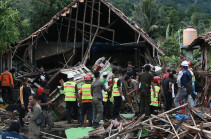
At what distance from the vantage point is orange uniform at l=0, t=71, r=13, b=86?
55.4ft

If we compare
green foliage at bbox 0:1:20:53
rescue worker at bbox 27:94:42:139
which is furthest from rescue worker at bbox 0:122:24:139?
green foliage at bbox 0:1:20:53

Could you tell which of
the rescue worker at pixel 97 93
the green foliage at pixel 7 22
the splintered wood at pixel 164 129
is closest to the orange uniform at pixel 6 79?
the green foliage at pixel 7 22

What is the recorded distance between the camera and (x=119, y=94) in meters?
12.8

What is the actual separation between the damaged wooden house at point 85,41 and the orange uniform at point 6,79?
1.90 meters

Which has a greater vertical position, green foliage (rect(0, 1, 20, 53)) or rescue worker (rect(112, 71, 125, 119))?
green foliage (rect(0, 1, 20, 53))

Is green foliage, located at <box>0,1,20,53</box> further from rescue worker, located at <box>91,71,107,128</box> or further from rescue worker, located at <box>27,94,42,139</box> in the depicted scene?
rescue worker, located at <box>27,94,42,139</box>

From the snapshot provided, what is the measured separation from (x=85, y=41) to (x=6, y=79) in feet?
19.1

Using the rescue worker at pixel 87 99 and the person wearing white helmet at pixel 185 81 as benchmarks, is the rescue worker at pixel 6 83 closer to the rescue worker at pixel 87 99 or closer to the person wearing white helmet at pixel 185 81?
the rescue worker at pixel 87 99

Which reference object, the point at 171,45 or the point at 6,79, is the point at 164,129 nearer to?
the point at 6,79

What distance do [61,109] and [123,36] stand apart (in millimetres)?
8515

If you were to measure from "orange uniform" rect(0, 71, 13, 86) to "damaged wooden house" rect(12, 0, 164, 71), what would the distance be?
1901 millimetres

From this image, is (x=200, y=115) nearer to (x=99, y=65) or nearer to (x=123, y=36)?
(x=99, y=65)

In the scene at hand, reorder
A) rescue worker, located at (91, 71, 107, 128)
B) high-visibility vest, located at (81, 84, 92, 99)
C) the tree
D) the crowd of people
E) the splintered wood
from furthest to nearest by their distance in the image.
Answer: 1. the tree
2. high-visibility vest, located at (81, 84, 92, 99)
3. rescue worker, located at (91, 71, 107, 128)
4. the crowd of people
5. the splintered wood

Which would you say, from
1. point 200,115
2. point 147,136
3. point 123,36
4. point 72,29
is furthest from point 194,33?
point 147,136
